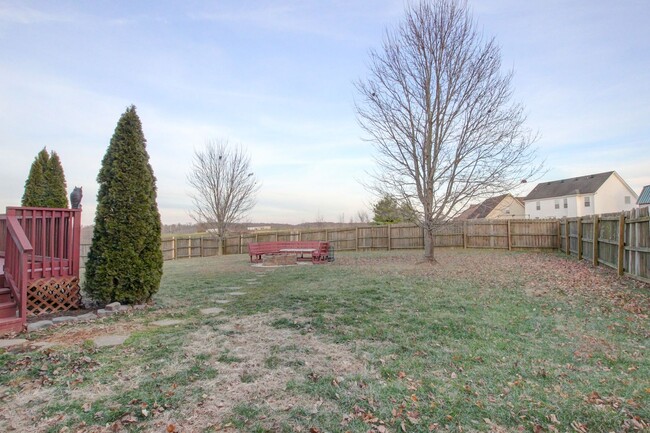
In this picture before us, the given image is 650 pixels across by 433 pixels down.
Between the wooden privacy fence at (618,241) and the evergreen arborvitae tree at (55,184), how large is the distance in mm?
14486

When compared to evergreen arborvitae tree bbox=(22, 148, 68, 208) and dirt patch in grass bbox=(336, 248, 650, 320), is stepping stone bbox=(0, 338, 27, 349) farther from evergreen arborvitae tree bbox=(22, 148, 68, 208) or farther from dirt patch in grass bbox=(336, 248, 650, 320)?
evergreen arborvitae tree bbox=(22, 148, 68, 208)

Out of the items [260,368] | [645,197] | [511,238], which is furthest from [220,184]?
[645,197]

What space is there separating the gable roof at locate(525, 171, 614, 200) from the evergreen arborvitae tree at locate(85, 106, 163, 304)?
37.0 m

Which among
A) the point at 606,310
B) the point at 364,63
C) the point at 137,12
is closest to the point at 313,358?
the point at 606,310

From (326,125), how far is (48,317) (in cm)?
1143

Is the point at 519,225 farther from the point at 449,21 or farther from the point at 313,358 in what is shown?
the point at 313,358

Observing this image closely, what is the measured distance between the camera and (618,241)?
25.6 feet

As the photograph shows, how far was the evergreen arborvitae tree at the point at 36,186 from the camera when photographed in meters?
10.1

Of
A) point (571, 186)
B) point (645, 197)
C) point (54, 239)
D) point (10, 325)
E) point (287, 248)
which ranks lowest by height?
point (10, 325)

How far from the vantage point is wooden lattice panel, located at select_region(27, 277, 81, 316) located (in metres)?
4.81

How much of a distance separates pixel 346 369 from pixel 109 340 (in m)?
2.70

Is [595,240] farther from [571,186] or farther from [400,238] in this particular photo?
[571,186]

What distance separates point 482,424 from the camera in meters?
2.24

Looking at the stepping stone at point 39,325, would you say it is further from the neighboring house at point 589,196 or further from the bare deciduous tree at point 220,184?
the neighboring house at point 589,196
